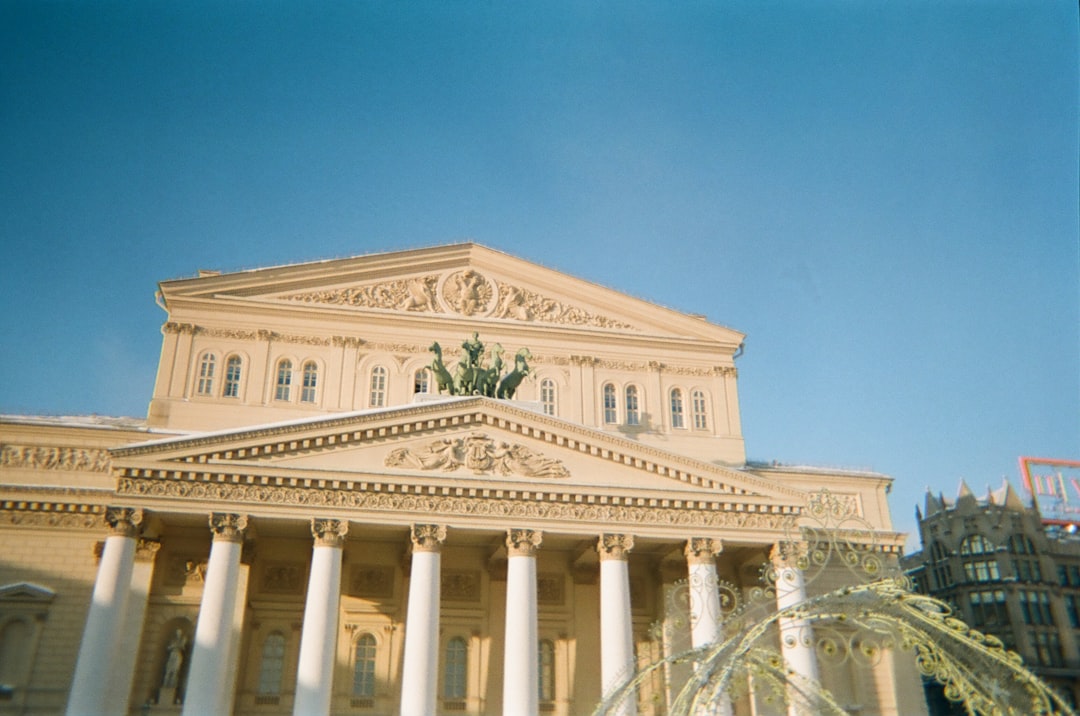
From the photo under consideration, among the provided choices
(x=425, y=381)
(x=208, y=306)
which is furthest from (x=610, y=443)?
(x=208, y=306)

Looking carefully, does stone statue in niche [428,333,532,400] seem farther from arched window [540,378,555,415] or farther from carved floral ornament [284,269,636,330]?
carved floral ornament [284,269,636,330]

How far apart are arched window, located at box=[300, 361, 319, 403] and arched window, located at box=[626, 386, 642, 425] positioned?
12125 mm

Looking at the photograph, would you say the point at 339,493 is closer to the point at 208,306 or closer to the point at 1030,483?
the point at 208,306

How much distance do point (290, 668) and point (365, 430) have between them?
837cm

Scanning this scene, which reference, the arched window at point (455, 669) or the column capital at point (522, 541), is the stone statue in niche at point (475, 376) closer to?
the column capital at point (522, 541)

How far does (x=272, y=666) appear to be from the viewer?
29094mm

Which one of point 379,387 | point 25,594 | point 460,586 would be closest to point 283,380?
point 379,387

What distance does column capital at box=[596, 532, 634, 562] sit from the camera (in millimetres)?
27453

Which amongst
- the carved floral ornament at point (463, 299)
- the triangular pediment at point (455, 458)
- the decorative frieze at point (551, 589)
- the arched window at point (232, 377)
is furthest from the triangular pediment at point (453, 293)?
the decorative frieze at point (551, 589)

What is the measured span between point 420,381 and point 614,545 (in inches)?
451

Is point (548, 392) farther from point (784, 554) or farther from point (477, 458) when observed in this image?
point (784, 554)

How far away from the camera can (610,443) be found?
28156mm

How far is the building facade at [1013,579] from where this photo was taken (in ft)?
190

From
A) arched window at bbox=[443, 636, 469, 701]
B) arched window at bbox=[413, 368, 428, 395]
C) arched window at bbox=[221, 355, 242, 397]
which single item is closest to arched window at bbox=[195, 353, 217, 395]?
arched window at bbox=[221, 355, 242, 397]
